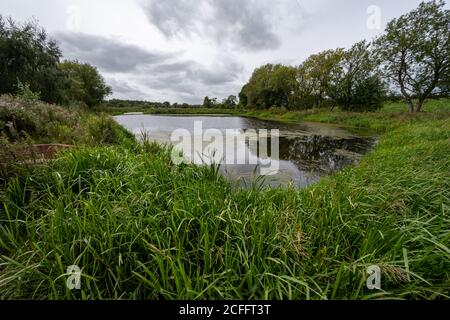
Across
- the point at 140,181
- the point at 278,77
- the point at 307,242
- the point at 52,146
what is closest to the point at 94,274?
the point at 140,181

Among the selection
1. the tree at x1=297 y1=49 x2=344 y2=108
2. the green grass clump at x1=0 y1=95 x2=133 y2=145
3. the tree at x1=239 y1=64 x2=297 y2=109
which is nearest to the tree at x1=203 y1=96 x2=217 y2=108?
the tree at x1=239 y1=64 x2=297 y2=109

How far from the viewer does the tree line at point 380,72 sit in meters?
16.4

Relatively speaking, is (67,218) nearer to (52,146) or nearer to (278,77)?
(52,146)

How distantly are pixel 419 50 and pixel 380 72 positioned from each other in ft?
9.59

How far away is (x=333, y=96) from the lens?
85.1 feet

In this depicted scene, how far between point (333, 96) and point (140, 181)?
28.8 metres

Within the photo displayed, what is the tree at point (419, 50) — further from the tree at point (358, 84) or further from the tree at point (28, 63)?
the tree at point (28, 63)

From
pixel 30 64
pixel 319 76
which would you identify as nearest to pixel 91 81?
pixel 30 64

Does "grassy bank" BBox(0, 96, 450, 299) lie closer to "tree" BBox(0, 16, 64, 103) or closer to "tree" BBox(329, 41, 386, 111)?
"tree" BBox(0, 16, 64, 103)

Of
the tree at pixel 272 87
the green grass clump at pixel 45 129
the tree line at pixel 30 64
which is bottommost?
the green grass clump at pixel 45 129

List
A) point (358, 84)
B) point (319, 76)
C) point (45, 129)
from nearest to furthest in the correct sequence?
point (45, 129), point (358, 84), point (319, 76)

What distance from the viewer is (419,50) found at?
1675cm
